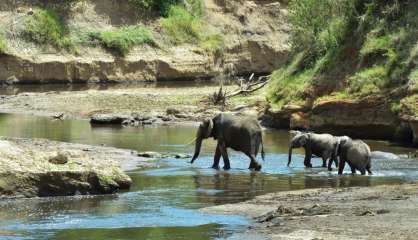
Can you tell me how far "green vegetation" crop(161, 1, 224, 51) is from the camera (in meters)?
57.6

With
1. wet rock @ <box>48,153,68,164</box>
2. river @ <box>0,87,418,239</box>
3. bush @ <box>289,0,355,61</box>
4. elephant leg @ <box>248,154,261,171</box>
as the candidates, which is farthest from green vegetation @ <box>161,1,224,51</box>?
wet rock @ <box>48,153,68,164</box>

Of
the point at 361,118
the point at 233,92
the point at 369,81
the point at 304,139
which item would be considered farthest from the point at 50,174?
the point at 233,92

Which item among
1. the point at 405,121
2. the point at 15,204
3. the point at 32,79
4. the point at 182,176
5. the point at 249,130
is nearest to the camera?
the point at 15,204

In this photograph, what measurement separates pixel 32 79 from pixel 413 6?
2668cm

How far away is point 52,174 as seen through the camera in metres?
16.2

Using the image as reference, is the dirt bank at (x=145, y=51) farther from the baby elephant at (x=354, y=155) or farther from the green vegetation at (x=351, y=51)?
the baby elephant at (x=354, y=155)

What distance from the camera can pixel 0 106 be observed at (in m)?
39.6

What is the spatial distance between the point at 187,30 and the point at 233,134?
36.5m

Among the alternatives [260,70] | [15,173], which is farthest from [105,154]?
[260,70]

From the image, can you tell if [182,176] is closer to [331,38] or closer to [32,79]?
[331,38]

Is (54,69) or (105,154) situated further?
(54,69)

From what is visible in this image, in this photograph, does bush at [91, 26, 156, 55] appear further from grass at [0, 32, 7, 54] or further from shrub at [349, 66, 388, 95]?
shrub at [349, 66, 388, 95]

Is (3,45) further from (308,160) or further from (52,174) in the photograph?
(52,174)

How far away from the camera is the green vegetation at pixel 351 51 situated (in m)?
27.9
